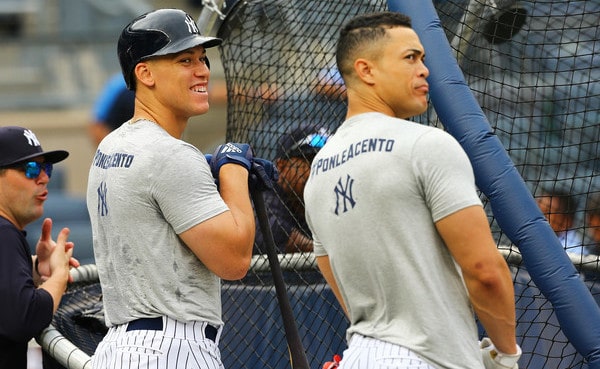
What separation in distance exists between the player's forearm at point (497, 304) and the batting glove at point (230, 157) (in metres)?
0.94

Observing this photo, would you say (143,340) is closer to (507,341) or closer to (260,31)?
(507,341)

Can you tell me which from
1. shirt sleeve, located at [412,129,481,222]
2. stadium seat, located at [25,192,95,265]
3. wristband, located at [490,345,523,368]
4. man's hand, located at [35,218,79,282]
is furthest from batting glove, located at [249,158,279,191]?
stadium seat, located at [25,192,95,265]

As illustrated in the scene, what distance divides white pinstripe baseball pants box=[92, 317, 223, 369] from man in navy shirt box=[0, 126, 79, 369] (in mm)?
727

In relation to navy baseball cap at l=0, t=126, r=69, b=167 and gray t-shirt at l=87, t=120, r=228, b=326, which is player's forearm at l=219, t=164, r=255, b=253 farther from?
navy baseball cap at l=0, t=126, r=69, b=167

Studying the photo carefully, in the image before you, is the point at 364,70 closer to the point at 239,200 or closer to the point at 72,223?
the point at 239,200

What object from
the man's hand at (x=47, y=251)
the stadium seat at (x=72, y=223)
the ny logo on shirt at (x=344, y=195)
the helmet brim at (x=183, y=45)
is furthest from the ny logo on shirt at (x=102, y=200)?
the stadium seat at (x=72, y=223)

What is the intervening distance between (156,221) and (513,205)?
1.10m

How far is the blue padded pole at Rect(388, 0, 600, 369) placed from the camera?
3287mm

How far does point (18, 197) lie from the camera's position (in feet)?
14.4

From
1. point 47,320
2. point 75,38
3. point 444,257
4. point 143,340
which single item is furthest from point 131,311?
point 75,38

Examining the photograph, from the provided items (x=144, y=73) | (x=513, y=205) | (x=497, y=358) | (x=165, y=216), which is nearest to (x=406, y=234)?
(x=497, y=358)

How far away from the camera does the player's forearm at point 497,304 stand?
9.48 ft

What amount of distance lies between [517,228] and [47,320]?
5.93ft

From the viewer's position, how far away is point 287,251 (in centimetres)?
521
